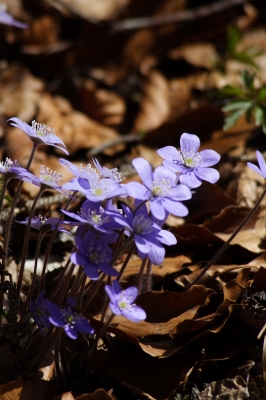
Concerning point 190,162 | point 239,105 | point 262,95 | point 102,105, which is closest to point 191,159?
point 190,162

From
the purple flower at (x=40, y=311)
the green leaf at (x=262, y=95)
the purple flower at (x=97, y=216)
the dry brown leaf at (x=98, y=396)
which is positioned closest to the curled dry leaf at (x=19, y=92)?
the green leaf at (x=262, y=95)

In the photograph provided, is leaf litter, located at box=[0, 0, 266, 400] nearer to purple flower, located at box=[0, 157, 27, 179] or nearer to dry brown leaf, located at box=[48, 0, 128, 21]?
dry brown leaf, located at box=[48, 0, 128, 21]

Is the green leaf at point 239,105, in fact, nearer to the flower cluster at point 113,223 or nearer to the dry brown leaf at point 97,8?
the flower cluster at point 113,223

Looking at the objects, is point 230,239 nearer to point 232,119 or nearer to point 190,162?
point 190,162

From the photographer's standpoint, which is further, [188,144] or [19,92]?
[19,92]

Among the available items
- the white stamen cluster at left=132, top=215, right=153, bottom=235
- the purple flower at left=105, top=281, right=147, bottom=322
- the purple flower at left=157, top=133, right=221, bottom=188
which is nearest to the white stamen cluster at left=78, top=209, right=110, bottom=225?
the white stamen cluster at left=132, top=215, right=153, bottom=235

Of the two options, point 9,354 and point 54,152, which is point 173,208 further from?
point 54,152
